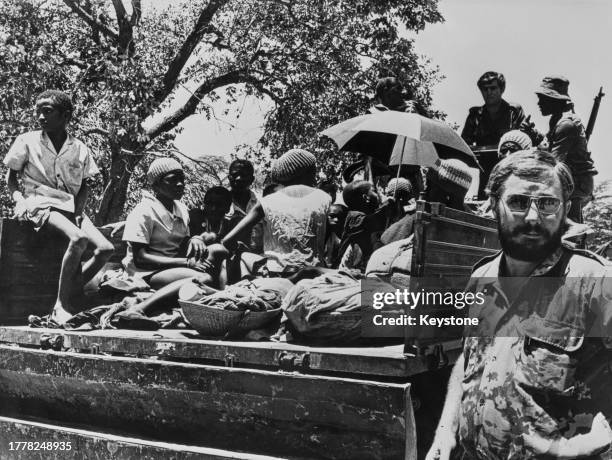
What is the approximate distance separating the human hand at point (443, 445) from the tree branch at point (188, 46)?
36.1 feet

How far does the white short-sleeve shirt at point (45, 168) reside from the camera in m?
4.53

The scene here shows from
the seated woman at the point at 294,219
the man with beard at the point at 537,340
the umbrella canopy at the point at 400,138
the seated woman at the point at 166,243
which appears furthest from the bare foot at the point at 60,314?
the man with beard at the point at 537,340

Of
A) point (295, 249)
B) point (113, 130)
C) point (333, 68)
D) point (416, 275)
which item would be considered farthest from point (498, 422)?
point (333, 68)

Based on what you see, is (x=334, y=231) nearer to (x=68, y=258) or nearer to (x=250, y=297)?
(x=250, y=297)

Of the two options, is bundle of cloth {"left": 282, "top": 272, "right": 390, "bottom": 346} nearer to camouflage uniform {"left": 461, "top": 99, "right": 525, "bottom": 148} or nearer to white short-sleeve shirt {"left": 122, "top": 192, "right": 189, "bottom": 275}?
white short-sleeve shirt {"left": 122, "top": 192, "right": 189, "bottom": 275}

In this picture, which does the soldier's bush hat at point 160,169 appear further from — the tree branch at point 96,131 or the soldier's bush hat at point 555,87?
the tree branch at point 96,131

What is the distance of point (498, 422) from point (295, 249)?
2.18 m

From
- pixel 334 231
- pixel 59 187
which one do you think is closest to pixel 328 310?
pixel 334 231

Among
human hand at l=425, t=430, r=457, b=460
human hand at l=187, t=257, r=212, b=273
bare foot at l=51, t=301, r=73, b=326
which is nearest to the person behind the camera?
human hand at l=425, t=430, r=457, b=460

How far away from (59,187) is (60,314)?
87cm

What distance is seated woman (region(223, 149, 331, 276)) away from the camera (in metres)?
3.90

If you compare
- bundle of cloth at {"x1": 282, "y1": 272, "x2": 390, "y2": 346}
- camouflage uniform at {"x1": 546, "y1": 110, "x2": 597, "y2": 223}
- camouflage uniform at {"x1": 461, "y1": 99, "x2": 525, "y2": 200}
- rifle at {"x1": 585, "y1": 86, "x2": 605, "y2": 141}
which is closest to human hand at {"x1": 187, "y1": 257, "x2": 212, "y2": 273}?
bundle of cloth at {"x1": 282, "y1": 272, "x2": 390, "y2": 346}

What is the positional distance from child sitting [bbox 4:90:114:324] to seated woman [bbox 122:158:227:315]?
0.21 m

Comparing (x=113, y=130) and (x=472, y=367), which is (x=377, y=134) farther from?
(x=113, y=130)
